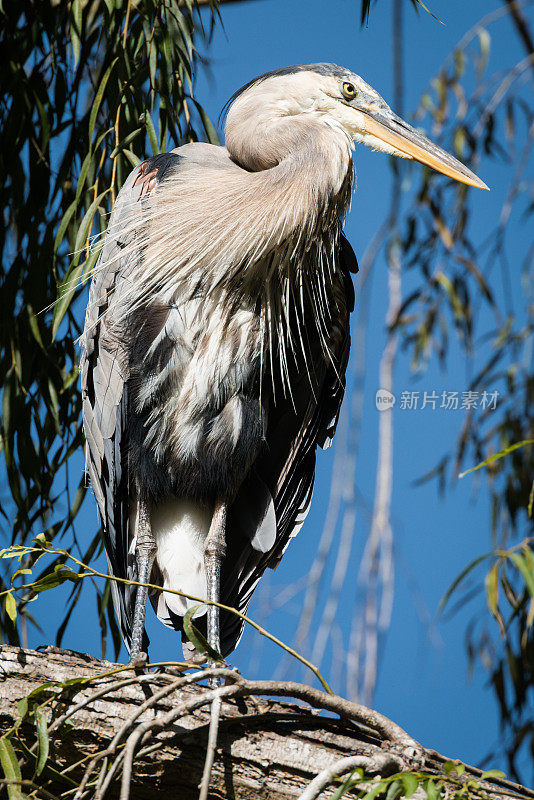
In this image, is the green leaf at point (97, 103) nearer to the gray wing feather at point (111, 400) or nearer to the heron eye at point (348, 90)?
the gray wing feather at point (111, 400)

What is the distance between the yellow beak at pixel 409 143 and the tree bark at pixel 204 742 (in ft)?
3.45

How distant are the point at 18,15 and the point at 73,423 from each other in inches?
30.9

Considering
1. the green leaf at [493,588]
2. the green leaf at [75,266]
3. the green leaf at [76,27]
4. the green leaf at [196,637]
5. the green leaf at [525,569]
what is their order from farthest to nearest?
1. the green leaf at [76,27]
2. the green leaf at [75,266]
3. the green leaf at [493,588]
4. the green leaf at [525,569]
5. the green leaf at [196,637]

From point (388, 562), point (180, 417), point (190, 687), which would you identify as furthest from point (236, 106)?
point (190, 687)

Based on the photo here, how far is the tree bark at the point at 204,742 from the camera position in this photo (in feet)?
3.03

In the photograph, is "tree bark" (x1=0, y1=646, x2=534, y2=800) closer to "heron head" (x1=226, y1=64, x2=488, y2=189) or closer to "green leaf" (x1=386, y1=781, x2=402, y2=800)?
"green leaf" (x1=386, y1=781, x2=402, y2=800)

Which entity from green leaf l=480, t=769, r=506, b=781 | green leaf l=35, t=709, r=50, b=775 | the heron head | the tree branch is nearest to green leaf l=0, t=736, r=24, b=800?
green leaf l=35, t=709, r=50, b=775

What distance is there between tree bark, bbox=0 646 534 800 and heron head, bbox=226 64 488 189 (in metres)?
0.98

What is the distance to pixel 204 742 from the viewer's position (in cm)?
93

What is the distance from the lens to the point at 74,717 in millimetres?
938

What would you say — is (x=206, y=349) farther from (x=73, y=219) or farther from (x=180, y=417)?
(x=73, y=219)

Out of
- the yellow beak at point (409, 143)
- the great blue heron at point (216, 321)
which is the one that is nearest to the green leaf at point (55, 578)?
the great blue heron at point (216, 321)

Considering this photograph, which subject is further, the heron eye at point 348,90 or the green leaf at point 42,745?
the heron eye at point 348,90

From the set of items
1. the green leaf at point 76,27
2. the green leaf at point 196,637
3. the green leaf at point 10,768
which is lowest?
the green leaf at point 10,768
